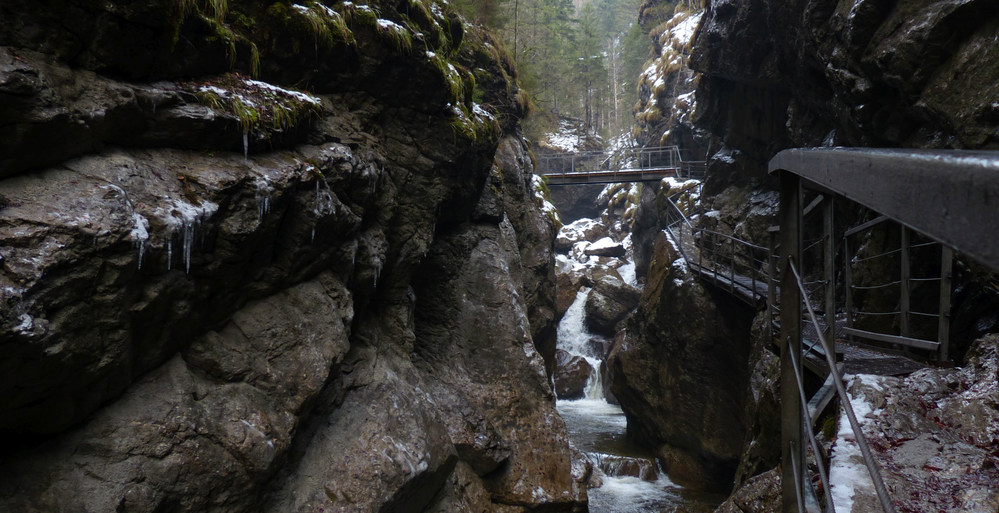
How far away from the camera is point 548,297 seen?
14781mm

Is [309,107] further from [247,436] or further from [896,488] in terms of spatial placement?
[896,488]

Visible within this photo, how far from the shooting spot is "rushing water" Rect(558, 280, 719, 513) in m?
9.55

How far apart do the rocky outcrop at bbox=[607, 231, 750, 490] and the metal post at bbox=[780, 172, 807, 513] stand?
26.7ft

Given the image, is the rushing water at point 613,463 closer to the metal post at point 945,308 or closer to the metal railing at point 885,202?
the metal post at point 945,308

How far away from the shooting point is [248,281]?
550 centimetres

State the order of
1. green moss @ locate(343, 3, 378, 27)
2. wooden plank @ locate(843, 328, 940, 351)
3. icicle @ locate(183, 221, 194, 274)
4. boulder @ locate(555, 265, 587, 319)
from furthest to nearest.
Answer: boulder @ locate(555, 265, 587, 319)
green moss @ locate(343, 3, 378, 27)
wooden plank @ locate(843, 328, 940, 351)
icicle @ locate(183, 221, 194, 274)

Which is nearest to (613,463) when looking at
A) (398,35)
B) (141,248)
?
(398,35)

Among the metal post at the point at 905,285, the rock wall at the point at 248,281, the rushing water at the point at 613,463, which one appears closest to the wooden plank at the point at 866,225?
the metal post at the point at 905,285

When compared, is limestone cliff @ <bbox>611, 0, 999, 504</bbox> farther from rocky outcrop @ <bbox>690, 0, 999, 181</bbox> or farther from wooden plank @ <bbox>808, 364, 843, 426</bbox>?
wooden plank @ <bbox>808, 364, 843, 426</bbox>

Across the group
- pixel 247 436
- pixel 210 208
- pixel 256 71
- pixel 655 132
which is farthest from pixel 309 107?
pixel 655 132

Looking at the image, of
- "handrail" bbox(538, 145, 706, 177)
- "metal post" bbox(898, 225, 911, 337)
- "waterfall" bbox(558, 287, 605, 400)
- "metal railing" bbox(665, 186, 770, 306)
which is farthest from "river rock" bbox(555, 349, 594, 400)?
"metal post" bbox(898, 225, 911, 337)

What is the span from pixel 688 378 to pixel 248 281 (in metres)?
8.30

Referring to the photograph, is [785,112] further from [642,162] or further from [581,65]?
[581,65]

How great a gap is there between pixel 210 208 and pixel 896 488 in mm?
5003
